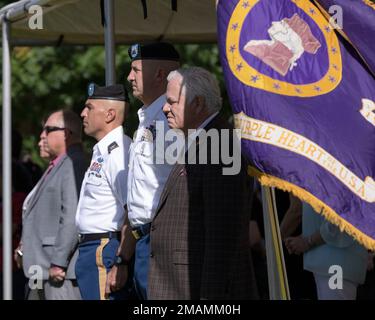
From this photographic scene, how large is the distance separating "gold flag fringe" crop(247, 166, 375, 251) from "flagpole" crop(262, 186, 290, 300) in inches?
22.4

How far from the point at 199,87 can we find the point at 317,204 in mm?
1174

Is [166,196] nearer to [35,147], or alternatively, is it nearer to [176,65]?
[176,65]

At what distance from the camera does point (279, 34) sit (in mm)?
5176

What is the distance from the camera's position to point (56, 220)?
738 centimetres

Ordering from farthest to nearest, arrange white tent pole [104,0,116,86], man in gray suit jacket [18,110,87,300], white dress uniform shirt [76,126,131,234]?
man in gray suit jacket [18,110,87,300]
white tent pole [104,0,116,86]
white dress uniform shirt [76,126,131,234]

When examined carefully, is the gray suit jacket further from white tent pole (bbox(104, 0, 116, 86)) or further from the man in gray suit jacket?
white tent pole (bbox(104, 0, 116, 86))

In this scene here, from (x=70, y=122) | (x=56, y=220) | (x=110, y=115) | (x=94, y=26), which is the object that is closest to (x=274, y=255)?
(x=110, y=115)

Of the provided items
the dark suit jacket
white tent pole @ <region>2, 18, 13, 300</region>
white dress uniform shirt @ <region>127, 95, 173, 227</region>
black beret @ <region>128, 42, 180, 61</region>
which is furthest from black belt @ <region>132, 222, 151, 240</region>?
white tent pole @ <region>2, 18, 13, 300</region>

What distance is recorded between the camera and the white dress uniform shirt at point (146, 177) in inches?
238

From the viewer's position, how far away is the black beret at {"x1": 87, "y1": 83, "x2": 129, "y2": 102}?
6.80m

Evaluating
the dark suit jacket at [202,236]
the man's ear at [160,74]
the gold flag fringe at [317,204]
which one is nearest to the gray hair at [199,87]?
the dark suit jacket at [202,236]

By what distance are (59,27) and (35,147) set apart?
6.67 meters

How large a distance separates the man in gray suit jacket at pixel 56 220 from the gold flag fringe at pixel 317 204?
247 cm

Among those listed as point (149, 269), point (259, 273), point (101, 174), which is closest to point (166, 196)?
point (149, 269)
